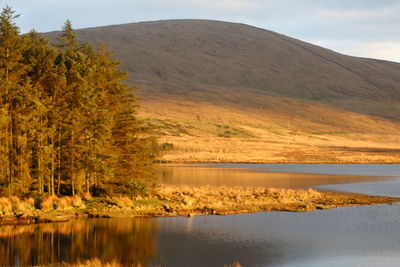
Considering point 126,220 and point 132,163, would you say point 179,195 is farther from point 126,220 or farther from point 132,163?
point 126,220

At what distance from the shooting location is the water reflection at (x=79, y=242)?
2823 centimetres

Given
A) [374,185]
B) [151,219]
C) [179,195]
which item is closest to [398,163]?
[374,185]

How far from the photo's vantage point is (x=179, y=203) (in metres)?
46.0

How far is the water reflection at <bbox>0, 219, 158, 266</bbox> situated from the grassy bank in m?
2.24

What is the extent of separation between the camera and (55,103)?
42719mm

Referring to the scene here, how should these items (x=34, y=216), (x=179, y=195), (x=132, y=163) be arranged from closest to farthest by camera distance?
(x=34, y=216)
(x=132, y=163)
(x=179, y=195)

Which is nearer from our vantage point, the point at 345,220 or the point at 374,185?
the point at 345,220

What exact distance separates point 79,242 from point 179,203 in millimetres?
15171

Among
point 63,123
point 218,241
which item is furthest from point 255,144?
point 218,241

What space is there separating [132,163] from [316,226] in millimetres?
17039

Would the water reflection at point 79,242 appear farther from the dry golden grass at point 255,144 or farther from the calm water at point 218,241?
the dry golden grass at point 255,144

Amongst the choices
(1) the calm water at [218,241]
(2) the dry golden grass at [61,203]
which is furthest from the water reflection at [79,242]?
(2) the dry golden grass at [61,203]

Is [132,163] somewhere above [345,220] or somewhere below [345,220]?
above

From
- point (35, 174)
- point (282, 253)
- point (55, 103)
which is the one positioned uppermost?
point (55, 103)
